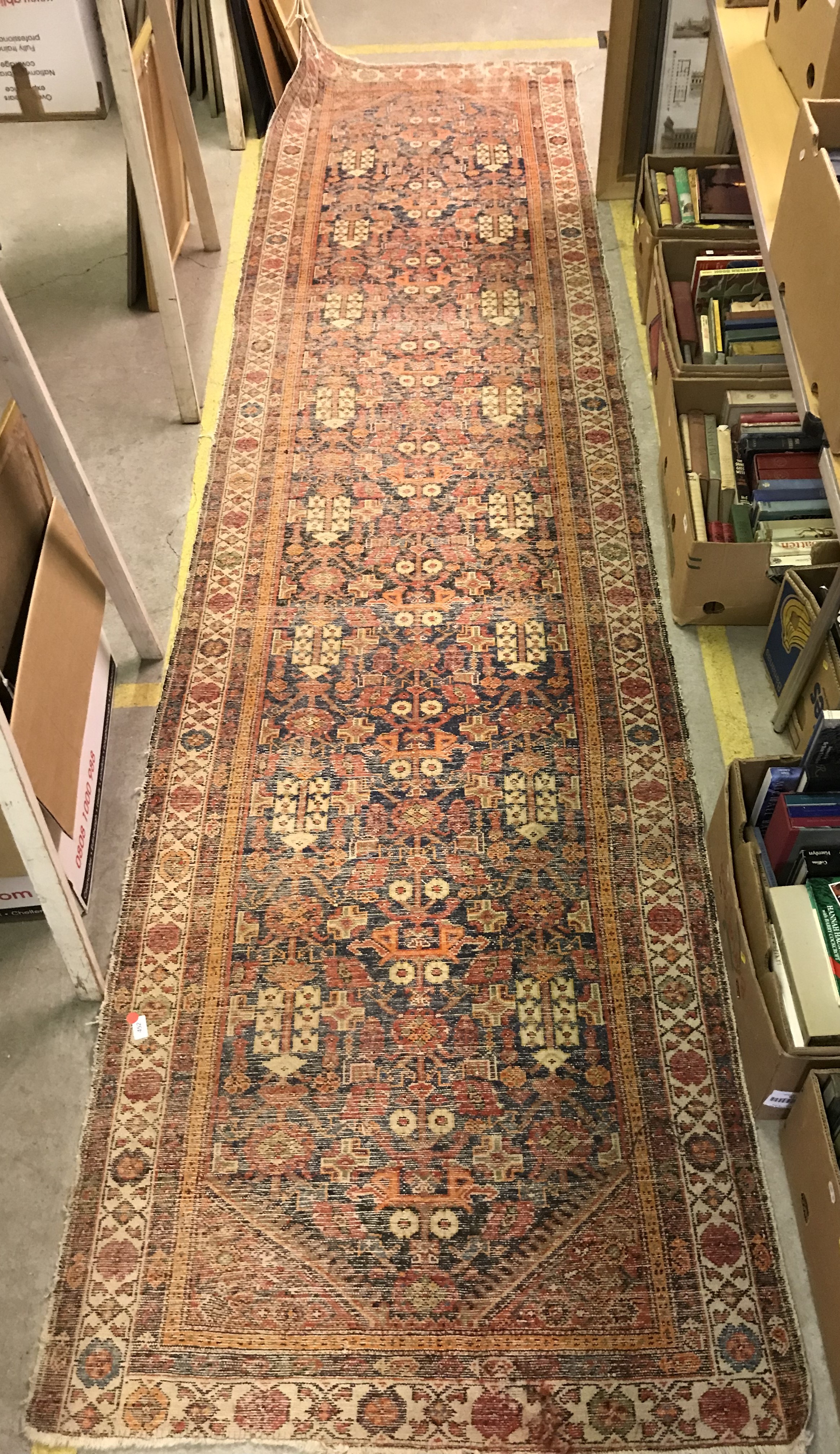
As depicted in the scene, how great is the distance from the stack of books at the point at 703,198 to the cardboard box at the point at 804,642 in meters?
1.43

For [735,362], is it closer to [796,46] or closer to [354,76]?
[796,46]

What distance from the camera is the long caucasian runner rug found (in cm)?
208

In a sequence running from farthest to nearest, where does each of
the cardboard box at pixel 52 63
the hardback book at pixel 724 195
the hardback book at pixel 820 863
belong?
the cardboard box at pixel 52 63 < the hardback book at pixel 724 195 < the hardback book at pixel 820 863

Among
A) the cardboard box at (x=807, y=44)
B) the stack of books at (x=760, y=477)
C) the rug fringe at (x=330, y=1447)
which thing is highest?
the cardboard box at (x=807, y=44)

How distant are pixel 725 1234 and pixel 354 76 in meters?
4.85

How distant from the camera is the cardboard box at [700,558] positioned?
2.92m

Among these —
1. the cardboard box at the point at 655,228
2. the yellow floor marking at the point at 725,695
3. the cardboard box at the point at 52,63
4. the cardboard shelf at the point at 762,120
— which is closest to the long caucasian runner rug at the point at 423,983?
the yellow floor marking at the point at 725,695

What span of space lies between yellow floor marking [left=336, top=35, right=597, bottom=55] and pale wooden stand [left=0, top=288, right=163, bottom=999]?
3519 mm

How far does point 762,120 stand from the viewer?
9.79ft

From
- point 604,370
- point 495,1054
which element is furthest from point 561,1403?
point 604,370

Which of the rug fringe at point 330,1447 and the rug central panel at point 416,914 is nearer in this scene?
the rug fringe at point 330,1447

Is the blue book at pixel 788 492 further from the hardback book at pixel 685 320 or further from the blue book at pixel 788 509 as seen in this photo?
the hardback book at pixel 685 320

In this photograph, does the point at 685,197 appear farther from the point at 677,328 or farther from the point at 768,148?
the point at 768,148

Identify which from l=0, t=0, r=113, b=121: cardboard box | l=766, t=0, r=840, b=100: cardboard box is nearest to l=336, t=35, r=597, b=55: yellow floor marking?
l=0, t=0, r=113, b=121: cardboard box
